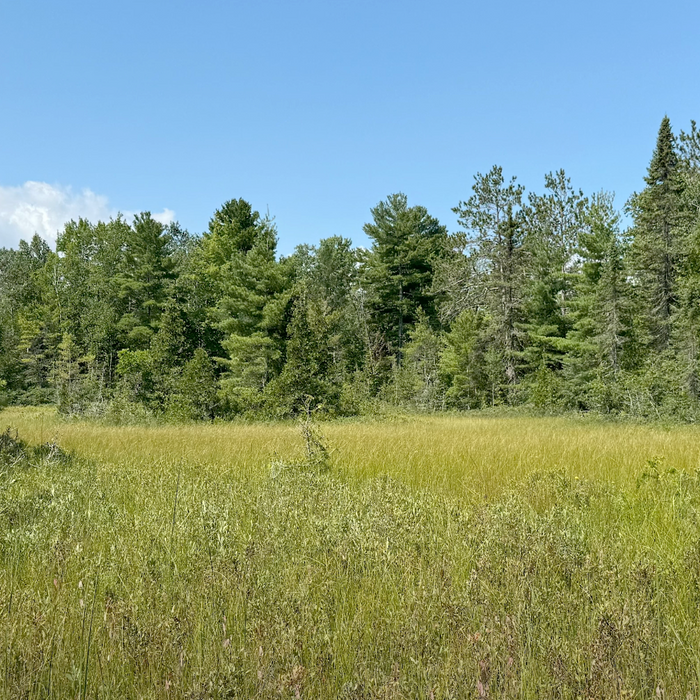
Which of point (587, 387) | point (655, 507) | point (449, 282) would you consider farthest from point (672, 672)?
point (449, 282)

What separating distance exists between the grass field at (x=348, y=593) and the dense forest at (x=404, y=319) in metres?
11.0

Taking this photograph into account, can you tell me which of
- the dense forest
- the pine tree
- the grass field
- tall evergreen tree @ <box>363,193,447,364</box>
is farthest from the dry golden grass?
tall evergreen tree @ <box>363,193,447,364</box>

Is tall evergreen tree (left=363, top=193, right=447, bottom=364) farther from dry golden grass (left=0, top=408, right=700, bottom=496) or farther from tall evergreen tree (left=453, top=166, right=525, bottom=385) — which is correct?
dry golden grass (left=0, top=408, right=700, bottom=496)

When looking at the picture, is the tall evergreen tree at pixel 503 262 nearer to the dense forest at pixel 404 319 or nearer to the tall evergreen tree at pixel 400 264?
the dense forest at pixel 404 319

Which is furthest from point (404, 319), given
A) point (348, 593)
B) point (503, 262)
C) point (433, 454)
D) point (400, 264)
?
point (348, 593)

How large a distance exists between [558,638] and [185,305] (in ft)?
112

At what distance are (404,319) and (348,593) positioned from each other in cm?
4192

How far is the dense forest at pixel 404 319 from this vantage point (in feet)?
70.1

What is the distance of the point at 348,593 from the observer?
9.12 feet

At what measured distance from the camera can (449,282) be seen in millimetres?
31562

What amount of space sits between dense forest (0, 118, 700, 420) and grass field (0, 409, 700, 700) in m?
11.0

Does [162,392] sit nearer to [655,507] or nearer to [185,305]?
[185,305]

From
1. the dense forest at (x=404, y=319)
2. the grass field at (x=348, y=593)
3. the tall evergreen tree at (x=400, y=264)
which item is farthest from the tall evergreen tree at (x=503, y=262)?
the grass field at (x=348, y=593)

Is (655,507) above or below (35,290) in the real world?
below
